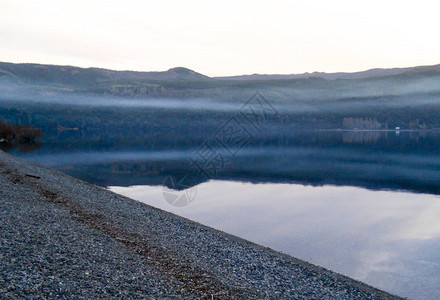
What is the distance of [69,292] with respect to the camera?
316 inches

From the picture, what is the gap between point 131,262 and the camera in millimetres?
10758

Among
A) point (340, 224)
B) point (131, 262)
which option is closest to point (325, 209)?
point (340, 224)

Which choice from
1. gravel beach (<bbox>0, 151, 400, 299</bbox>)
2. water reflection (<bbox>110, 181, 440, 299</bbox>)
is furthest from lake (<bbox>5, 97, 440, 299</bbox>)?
gravel beach (<bbox>0, 151, 400, 299</bbox>)

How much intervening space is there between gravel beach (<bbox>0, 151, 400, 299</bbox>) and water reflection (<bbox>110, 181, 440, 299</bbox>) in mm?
2235

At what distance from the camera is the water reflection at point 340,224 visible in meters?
14.8

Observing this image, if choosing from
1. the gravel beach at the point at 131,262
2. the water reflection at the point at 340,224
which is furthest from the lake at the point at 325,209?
the gravel beach at the point at 131,262

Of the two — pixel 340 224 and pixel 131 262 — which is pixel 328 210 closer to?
pixel 340 224

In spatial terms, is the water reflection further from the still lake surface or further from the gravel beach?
the gravel beach

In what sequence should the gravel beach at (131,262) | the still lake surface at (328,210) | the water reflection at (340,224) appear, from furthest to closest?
the still lake surface at (328,210), the water reflection at (340,224), the gravel beach at (131,262)

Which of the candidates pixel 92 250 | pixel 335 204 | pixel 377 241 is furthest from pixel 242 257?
pixel 335 204

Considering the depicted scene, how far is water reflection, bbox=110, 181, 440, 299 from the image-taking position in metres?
14.8

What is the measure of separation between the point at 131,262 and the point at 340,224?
49.2ft

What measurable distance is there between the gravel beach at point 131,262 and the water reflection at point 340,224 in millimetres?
2235

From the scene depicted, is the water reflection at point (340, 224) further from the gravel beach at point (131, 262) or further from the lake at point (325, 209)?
the gravel beach at point (131, 262)
